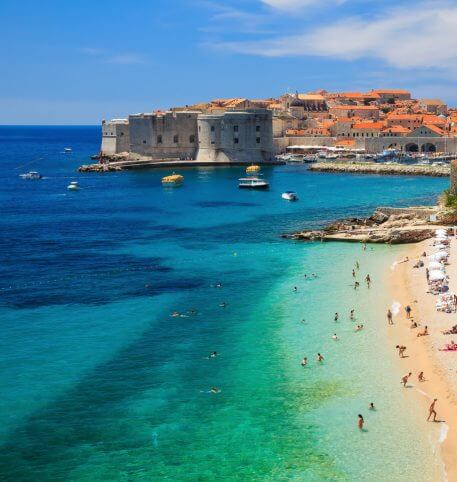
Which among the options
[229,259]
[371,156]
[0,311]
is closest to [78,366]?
[0,311]

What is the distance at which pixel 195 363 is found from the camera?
65.9ft

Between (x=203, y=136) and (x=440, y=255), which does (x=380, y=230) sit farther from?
(x=203, y=136)

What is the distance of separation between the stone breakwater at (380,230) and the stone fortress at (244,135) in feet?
147

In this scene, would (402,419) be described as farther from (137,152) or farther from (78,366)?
(137,152)

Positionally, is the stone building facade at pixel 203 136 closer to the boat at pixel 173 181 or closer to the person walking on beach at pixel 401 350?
the boat at pixel 173 181

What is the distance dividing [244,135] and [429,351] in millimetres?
68401

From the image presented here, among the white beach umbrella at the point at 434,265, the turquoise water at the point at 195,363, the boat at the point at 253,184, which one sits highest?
the boat at the point at 253,184

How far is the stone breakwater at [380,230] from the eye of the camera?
37062 millimetres

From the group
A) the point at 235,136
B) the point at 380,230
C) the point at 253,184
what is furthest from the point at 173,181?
the point at 380,230

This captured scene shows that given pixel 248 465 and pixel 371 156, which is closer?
pixel 248 465

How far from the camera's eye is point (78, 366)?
19.8 metres

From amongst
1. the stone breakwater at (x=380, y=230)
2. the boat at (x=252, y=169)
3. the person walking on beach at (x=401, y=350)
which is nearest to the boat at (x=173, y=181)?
the boat at (x=252, y=169)

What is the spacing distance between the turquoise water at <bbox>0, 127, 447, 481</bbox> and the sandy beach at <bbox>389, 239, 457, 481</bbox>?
0.42 m

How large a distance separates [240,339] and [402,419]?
22.5 feet
